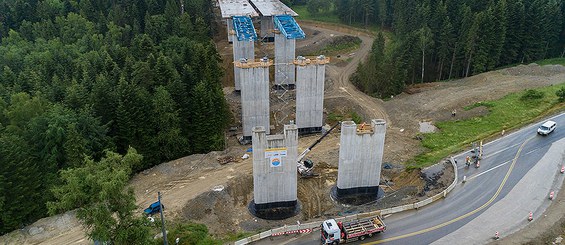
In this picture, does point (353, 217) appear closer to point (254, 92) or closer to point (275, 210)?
point (275, 210)

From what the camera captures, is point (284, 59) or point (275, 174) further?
point (284, 59)

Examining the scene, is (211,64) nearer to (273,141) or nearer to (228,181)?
(228,181)

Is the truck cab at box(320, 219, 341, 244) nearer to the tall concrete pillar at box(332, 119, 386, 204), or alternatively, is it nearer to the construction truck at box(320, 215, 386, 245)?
the construction truck at box(320, 215, 386, 245)

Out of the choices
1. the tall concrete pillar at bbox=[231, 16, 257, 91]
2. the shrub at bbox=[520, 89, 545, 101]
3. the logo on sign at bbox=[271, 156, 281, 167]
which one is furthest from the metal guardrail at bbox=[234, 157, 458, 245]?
the tall concrete pillar at bbox=[231, 16, 257, 91]

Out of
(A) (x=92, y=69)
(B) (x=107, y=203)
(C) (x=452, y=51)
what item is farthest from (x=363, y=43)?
(B) (x=107, y=203)

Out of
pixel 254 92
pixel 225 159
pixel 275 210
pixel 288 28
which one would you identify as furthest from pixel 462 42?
pixel 275 210

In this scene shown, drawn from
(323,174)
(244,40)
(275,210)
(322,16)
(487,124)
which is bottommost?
(275,210)
